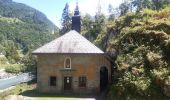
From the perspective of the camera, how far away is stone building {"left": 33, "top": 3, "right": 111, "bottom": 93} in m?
35.1

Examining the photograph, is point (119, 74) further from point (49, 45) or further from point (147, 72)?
point (49, 45)

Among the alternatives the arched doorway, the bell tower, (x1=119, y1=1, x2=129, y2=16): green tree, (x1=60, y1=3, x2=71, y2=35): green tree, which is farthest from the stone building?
(x1=60, y1=3, x2=71, y2=35): green tree

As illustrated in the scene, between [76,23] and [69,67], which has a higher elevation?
[76,23]

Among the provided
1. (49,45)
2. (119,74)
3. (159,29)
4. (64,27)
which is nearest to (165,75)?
(119,74)

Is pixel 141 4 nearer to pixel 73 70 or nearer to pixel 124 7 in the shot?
pixel 124 7

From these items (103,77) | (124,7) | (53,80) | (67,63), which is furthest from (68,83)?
(124,7)

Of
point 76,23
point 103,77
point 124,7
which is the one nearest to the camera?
point 103,77

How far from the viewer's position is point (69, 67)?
35500 millimetres

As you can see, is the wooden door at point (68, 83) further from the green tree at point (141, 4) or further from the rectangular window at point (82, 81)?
the green tree at point (141, 4)

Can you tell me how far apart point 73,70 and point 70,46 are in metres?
2.63

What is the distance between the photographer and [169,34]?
108 ft

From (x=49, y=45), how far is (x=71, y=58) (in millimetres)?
2811

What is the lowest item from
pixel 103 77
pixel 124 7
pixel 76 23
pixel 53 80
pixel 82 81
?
pixel 82 81

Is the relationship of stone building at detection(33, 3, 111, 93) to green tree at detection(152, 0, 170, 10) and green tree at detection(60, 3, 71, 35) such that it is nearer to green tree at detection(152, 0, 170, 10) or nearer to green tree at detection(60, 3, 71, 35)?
green tree at detection(152, 0, 170, 10)
